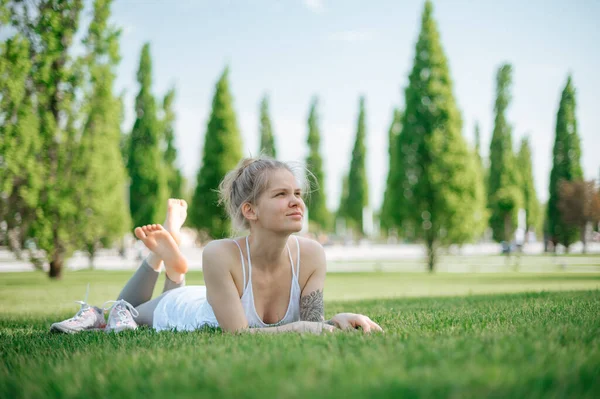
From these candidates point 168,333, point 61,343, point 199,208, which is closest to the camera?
Result: point 61,343

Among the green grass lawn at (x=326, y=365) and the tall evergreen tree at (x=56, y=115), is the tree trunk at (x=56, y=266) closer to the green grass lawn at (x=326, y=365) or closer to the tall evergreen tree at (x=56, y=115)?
the tall evergreen tree at (x=56, y=115)

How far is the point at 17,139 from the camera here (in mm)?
15164

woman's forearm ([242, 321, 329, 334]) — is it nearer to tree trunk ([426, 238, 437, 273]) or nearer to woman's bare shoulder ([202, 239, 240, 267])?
woman's bare shoulder ([202, 239, 240, 267])

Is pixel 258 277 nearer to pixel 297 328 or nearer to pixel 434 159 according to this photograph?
pixel 297 328

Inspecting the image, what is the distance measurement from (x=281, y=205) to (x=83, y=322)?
2.14 m

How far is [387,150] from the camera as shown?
150 feet

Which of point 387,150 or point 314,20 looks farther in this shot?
point 387,150

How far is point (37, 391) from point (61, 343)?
148cm

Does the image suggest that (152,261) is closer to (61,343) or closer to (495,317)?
(61,343)

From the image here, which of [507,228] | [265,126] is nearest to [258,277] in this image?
[265,126]

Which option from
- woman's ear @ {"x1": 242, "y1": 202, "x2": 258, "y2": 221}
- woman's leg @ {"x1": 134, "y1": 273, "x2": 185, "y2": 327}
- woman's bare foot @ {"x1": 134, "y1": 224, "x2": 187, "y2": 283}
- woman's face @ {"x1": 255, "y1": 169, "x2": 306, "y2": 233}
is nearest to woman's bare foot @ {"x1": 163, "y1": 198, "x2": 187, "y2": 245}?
woman's bare foot @ {"x1": 134, "y1": 224, "x2": 187, "y2": 283}

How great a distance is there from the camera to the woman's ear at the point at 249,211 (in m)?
3.55

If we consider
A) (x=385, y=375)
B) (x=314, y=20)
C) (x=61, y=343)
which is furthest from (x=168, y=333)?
(x=314, y=20)

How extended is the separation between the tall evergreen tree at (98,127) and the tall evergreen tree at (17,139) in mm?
1568
